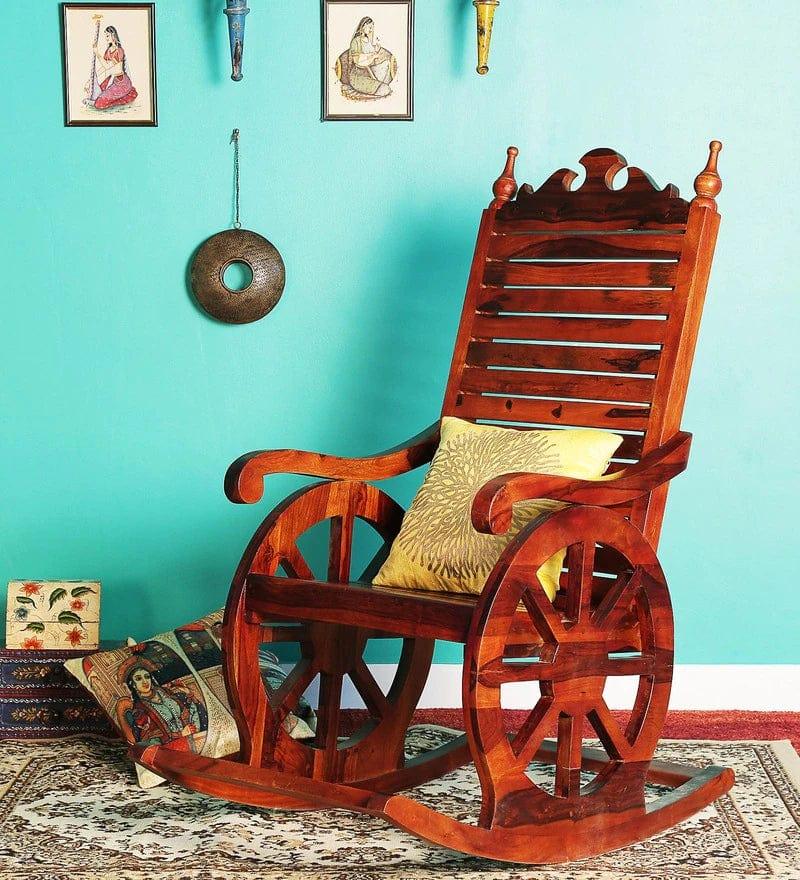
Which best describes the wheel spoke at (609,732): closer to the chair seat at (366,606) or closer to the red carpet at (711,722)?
the chair seat at (366,606)

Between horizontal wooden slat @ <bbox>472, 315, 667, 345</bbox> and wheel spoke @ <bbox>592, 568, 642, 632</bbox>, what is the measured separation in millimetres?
503

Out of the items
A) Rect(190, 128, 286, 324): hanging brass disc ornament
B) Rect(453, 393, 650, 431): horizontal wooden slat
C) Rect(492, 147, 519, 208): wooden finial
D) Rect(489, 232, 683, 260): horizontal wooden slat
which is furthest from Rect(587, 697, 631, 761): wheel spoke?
Rect(190, 128, 286, 324): hanging brass disc ornament

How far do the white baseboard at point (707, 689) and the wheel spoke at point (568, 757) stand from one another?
0.93 m

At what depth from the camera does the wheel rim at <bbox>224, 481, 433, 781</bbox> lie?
86.7 inches

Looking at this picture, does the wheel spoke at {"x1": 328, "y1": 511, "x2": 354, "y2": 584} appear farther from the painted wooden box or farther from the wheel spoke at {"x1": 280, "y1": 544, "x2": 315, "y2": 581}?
the painted wooden box

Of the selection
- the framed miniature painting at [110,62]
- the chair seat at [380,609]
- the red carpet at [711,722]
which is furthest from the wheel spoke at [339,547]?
the framed miniature painting at [110,62]

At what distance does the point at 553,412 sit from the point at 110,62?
1390 millimetres

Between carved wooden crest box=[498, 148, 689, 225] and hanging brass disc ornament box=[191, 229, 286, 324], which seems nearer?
carved wooden crest box=[498, 148, 689, 225]

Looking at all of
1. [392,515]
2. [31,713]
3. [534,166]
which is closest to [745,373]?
[534,166]

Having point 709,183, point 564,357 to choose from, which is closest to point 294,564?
point 564,357

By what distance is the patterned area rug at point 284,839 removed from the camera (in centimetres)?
200

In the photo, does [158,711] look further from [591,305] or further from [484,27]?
[484,27]

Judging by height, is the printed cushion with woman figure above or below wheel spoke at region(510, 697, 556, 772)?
below

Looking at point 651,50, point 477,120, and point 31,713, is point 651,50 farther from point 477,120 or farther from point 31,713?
point 31,713
